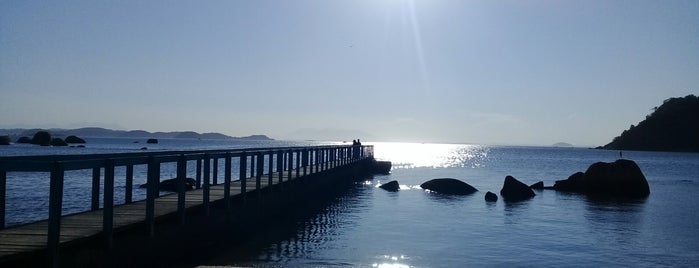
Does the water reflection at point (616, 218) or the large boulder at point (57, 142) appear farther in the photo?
the large boulder at point (57, 142)

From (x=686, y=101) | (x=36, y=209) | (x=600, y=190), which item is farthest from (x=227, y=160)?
(x=686, y=101)

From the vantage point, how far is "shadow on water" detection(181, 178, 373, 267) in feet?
45.1

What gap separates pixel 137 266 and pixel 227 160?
15.1ft

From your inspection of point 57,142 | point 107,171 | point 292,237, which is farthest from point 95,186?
point 57,142

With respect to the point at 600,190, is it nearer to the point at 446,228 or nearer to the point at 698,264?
the point at 446,228

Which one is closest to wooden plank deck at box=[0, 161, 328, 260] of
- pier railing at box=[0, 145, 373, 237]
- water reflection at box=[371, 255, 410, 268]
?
pier railing at box=[0, 145, 373, 237]

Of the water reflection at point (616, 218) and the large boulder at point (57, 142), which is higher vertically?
the large boulder at point (57, 142)

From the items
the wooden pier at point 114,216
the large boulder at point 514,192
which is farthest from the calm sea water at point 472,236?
the large boulder at point 514,192

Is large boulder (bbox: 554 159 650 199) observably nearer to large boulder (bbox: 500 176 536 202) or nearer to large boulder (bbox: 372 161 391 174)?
large boulder (bbox: 500 176 536 202)

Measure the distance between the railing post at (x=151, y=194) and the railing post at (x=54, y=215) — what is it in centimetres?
258

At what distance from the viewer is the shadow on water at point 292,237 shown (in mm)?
13758

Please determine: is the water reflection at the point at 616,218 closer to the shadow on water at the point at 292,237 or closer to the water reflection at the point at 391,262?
the water reflection at the point at 391,262

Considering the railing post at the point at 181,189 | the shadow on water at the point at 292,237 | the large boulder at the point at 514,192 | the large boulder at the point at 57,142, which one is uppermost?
the large boulder at the point at 57,142

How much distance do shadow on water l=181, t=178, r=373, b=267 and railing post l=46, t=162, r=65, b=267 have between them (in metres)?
4.77
